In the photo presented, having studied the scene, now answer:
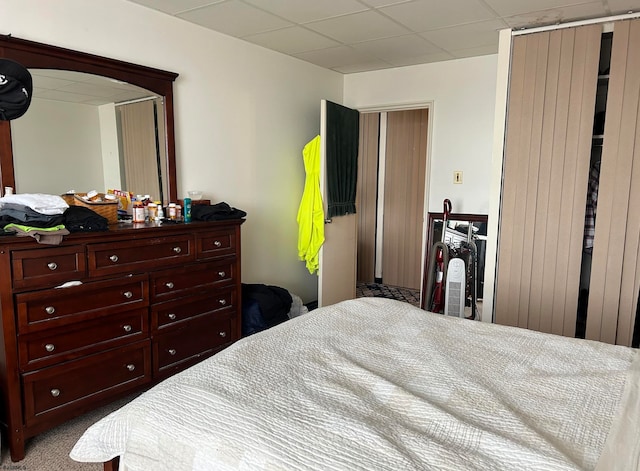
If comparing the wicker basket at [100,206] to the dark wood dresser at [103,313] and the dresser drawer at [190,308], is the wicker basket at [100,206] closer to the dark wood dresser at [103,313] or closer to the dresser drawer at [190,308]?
the dark wood dresser at [103,313]

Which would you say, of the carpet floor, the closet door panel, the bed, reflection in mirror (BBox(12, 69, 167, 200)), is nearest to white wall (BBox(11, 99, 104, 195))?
reflection in mirror (BBox(12, 69, 167, 200))

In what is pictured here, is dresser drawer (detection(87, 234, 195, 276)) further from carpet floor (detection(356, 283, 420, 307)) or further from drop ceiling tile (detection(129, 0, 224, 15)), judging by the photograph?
carpet floor (detection(356, 283, 420, 307))

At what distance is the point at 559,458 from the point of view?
0.95 meters

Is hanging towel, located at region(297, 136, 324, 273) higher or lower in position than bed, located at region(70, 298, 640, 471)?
higher

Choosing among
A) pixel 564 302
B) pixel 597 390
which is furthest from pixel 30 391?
pixel 564 302

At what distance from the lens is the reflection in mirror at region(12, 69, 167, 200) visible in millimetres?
2330

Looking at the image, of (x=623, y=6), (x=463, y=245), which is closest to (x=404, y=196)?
(x=463, y=245)

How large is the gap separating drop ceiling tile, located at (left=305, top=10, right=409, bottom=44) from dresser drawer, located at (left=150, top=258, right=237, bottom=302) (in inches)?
68.4

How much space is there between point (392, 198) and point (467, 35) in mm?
2219

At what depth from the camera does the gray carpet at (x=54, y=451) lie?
1.95 metres

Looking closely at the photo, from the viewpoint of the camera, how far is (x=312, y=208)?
3.89 m

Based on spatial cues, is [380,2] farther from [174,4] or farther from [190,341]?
[190,341]

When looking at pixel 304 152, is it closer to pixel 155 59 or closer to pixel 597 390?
pixel 155 59

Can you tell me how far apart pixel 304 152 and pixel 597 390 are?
3044 mm
